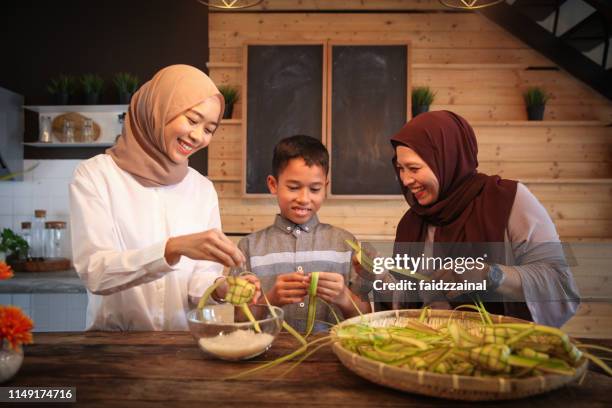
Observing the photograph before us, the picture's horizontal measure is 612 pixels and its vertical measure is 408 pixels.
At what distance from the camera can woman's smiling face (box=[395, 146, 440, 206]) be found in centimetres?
172

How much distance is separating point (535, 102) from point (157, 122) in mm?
3063

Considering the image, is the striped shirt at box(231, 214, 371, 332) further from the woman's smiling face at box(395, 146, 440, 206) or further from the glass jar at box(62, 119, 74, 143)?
the glass jar at box(62, 119, 74, 143)

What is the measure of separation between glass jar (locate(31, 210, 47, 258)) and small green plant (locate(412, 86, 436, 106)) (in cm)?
305

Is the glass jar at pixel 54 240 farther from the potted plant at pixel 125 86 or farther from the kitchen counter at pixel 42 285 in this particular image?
the potted plant at pixel 125 86

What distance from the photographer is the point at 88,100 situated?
3.69 metres

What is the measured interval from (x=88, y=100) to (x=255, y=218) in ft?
5.26

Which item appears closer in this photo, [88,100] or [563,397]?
[563,397]

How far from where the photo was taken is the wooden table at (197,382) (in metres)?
0.88

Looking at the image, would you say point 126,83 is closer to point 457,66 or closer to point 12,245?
point 12,245

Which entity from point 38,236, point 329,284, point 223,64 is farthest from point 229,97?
point 329,284

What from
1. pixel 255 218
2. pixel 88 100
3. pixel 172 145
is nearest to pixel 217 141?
pixel 255 218

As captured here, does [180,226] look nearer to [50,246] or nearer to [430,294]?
[430,294]

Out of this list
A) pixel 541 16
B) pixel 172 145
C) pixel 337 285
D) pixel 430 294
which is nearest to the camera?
pixel 337 285

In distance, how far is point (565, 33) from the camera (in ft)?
11.5
